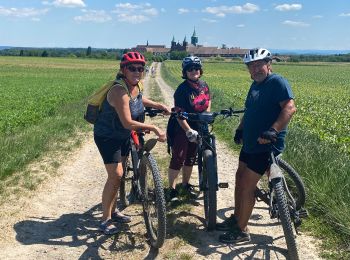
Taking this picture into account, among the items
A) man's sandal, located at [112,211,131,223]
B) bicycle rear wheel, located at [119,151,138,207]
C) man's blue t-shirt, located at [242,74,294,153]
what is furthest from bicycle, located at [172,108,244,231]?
man's sandal, located at [112,211,131,223]

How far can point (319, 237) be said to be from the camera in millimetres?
4625

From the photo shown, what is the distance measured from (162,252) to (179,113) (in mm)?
1732

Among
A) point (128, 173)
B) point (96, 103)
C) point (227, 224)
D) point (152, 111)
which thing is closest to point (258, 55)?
point (152, 111)

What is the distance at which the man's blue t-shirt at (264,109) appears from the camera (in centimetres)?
408

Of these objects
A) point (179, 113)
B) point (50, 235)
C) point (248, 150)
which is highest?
point (179, 113)

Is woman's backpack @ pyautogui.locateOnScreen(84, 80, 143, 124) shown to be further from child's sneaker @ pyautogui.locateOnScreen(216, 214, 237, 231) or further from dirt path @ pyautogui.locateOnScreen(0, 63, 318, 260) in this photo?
child's sneaker @ pyautogui.locateOnScreen(216, 214, 237, 231)

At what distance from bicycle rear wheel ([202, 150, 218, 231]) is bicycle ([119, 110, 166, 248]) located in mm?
689

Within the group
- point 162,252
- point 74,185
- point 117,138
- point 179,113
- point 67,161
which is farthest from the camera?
point 67,161

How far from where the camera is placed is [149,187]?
4.73 metres

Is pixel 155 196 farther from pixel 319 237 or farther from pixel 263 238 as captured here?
pixel 319 237

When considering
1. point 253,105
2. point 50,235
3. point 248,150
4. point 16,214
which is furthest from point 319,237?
point 16,214

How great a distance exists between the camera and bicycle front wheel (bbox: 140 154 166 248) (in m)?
4.19

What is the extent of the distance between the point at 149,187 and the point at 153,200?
0.64 feet

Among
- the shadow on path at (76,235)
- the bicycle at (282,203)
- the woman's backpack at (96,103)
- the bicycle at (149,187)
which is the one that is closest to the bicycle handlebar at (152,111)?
the bicycle at (149,187)
